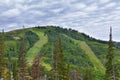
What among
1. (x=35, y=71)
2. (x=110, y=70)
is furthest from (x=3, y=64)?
(x=110, y=70)

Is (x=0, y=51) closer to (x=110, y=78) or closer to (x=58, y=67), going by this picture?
(x=58, y=67)

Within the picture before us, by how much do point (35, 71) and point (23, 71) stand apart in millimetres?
14706

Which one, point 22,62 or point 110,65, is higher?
point 22,62

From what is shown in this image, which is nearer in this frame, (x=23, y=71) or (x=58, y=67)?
(x=23, y=71)

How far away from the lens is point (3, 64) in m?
89.9

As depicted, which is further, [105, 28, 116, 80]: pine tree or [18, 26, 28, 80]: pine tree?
[105, 28, 116, 80]: pine tree

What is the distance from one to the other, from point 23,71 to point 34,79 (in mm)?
14777

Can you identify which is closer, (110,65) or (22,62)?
(22,62)

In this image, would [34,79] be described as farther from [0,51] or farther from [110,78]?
[110,78]

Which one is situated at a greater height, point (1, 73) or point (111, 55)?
point (111, 55)

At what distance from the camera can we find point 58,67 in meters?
79.3

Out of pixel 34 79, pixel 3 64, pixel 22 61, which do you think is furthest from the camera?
pixel 3 64

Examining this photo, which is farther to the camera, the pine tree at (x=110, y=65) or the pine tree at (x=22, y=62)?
the pine tree at (x=110, y=65)

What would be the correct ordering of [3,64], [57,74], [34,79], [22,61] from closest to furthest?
[22,61] → [57,74] → [34,79] → [3,64]
